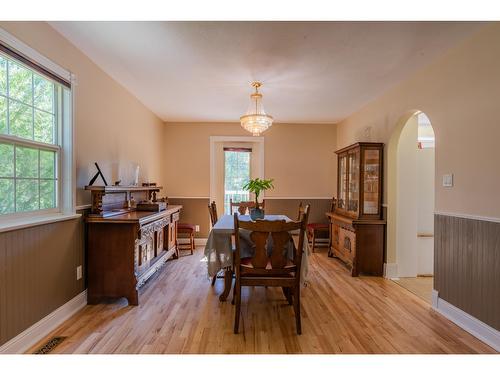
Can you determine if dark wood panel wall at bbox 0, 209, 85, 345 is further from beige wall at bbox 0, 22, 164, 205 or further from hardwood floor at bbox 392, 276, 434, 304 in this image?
hardwood floor at bbox 392, 276, 434, 304

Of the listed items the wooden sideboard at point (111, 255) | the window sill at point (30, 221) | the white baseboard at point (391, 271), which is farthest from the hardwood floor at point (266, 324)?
the window sill at point (30, 221)

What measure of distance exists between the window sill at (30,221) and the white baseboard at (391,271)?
3.69 metres

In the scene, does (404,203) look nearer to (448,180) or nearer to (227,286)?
(448,180)

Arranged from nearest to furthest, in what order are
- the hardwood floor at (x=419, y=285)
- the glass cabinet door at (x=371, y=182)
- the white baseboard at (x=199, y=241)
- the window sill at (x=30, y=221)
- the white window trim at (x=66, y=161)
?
the window sill at (x=30, y=221) → the white window trim at (x=66, y=161) → the hardwood floor at (x=419, y=285) → the glass cabinet door at (x=371, y=182) → the white baseboard at (x=199, y=241)

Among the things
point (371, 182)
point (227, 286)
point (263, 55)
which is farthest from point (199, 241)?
point (263, 55)

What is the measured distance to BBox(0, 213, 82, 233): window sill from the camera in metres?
1.77

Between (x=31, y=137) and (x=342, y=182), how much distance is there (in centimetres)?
399

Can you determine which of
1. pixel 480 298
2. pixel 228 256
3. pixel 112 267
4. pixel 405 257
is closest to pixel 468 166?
pixel 480 298

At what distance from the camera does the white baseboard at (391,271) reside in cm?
355

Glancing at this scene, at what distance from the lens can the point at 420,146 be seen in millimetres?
3941

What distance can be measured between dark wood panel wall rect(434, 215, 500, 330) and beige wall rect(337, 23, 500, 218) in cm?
15

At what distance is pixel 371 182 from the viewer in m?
3.71

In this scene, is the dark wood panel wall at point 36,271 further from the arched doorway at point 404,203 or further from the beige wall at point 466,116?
the arched doorway at point 404,203

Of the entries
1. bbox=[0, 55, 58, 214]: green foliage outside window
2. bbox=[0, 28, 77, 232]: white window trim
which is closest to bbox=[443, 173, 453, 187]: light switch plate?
bbox=[0, 28, 77, 232]: white window trim
